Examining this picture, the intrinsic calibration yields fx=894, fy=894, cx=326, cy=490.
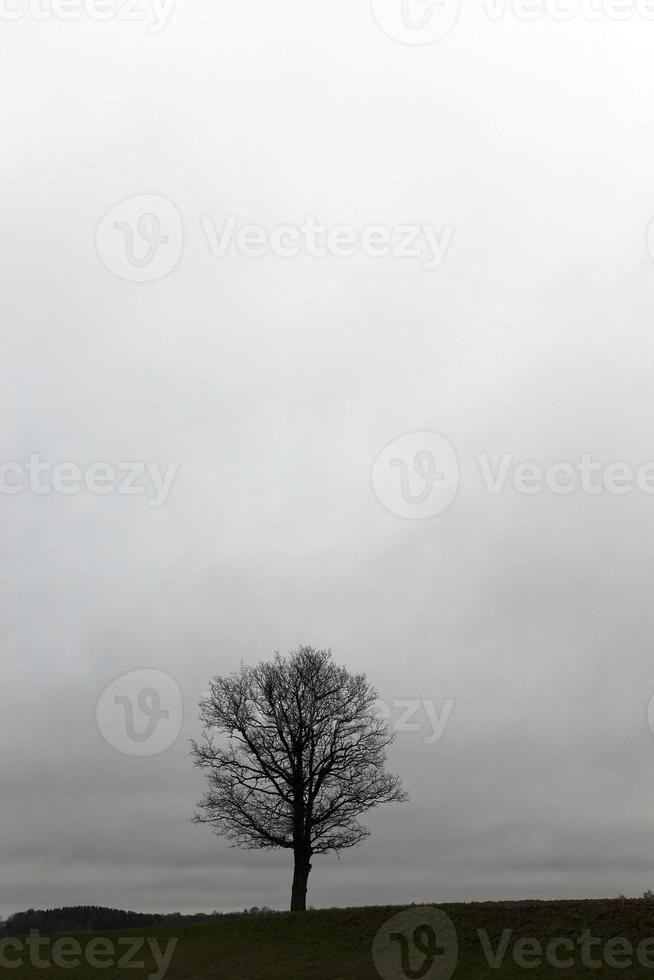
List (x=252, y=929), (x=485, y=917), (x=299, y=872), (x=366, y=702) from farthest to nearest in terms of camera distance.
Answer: (x=366, y=702), (x=299, y=872), (x=252, y=929), (x=485, y=917)

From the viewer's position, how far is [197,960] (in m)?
30.9

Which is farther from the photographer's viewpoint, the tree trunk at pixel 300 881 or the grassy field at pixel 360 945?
the tree trunk at pixel 300 881

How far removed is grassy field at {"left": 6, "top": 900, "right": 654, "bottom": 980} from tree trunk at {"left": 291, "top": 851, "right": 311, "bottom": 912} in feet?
7.81

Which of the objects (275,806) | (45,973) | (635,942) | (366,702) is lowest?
(45,973)

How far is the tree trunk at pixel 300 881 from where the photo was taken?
120 feet

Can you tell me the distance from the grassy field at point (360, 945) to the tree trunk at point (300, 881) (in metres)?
2.38

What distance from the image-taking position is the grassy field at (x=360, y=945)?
24.5 meters

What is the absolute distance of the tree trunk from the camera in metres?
36.6

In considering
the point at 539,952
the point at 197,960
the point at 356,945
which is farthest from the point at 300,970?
the point at 539,952

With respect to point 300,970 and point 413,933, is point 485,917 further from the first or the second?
point 300,970

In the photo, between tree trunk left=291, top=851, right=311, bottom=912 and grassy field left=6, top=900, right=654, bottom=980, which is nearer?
grassy field left=6, top=900, right=654, bottom=980

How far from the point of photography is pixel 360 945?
28750 mm

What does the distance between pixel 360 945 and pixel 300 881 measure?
9.36m

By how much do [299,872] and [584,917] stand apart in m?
15.2
